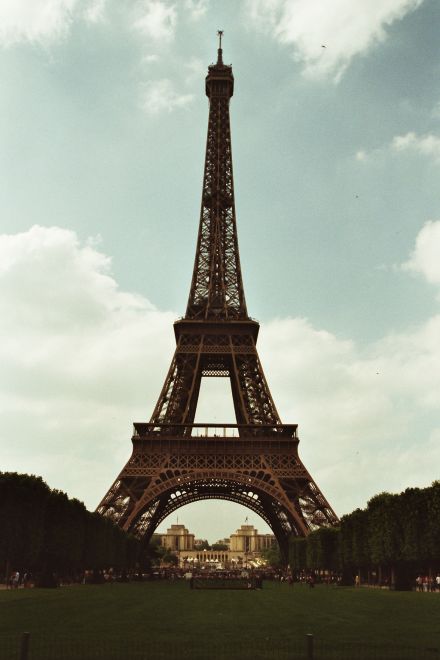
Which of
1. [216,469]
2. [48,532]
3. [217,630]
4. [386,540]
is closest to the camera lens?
[217,630]

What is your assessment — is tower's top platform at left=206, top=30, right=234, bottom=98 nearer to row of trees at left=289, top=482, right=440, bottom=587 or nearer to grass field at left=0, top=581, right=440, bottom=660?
row of trees at left=289, top=482, right=440, bottom=587

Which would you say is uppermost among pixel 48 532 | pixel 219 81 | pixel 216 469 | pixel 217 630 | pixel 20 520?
pixel 219 81

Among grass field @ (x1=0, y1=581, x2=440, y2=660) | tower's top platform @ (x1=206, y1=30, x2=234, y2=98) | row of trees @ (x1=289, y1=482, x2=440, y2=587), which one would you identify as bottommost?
grass field @ (x1=0, y1=581, x2=440, y2=660)

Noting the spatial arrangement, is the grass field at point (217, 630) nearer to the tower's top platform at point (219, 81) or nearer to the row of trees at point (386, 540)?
the row of trees at point (386, 540)

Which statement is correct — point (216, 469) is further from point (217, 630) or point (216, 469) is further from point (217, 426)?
point (217, 630)

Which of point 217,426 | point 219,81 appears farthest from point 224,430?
point 219,81

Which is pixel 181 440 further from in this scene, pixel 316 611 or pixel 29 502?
pixel 316 611

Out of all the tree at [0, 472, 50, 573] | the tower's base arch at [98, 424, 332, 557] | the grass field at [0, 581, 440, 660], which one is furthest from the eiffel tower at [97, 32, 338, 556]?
the grass field at [0, 581, 440, 660]
